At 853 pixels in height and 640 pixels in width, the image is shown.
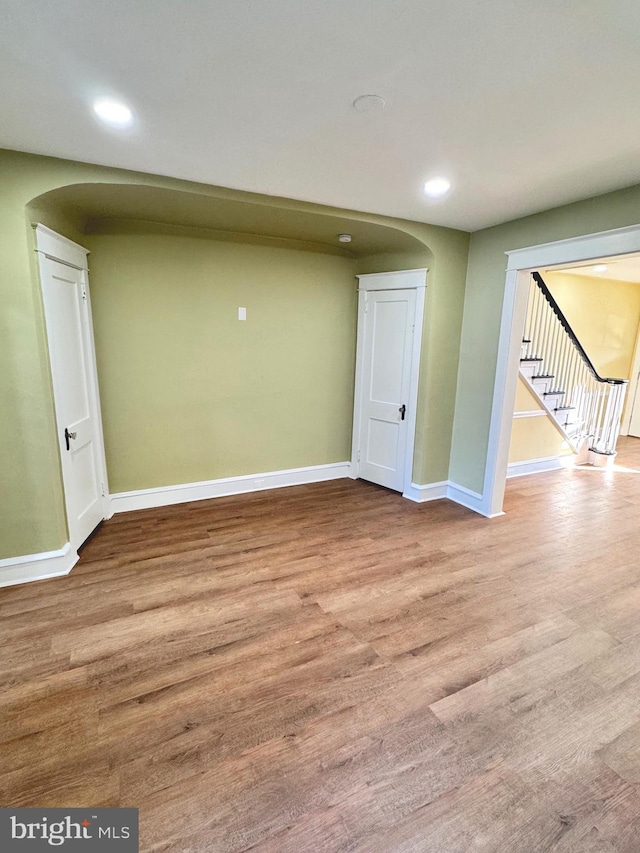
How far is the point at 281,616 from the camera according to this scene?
7.72ft

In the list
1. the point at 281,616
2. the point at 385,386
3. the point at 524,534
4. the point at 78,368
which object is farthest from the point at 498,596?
the point at 78,368

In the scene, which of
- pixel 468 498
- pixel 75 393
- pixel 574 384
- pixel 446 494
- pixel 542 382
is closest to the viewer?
pixel 75 393

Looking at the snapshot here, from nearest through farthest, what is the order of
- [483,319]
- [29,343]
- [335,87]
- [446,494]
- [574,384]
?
[335,87] < [29,343] < [483,319] < [446,494] < [574,384]

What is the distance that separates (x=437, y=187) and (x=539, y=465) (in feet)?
12.7

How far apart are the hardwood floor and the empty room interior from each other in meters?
0.01

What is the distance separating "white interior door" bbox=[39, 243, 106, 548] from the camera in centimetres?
263

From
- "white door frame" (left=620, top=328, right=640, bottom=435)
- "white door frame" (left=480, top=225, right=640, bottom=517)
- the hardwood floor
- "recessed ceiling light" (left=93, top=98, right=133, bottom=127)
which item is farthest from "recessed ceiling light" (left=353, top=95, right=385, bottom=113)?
"white door frame" (left=620, top=328, right=640, bottom=435)

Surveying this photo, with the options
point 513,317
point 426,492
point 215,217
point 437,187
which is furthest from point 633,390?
point 215,217

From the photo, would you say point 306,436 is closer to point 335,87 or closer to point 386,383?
point 386,383

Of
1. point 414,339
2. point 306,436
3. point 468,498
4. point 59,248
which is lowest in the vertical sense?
point 468,498

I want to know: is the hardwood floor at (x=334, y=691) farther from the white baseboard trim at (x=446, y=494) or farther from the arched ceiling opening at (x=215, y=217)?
the arched ceiling opening at (x=215, y=217)

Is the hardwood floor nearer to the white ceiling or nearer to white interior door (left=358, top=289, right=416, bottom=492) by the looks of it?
white interior door (left=358, top=289, right=416, bottom=492)

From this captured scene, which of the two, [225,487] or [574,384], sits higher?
[574,384]

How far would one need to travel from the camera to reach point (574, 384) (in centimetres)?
546
